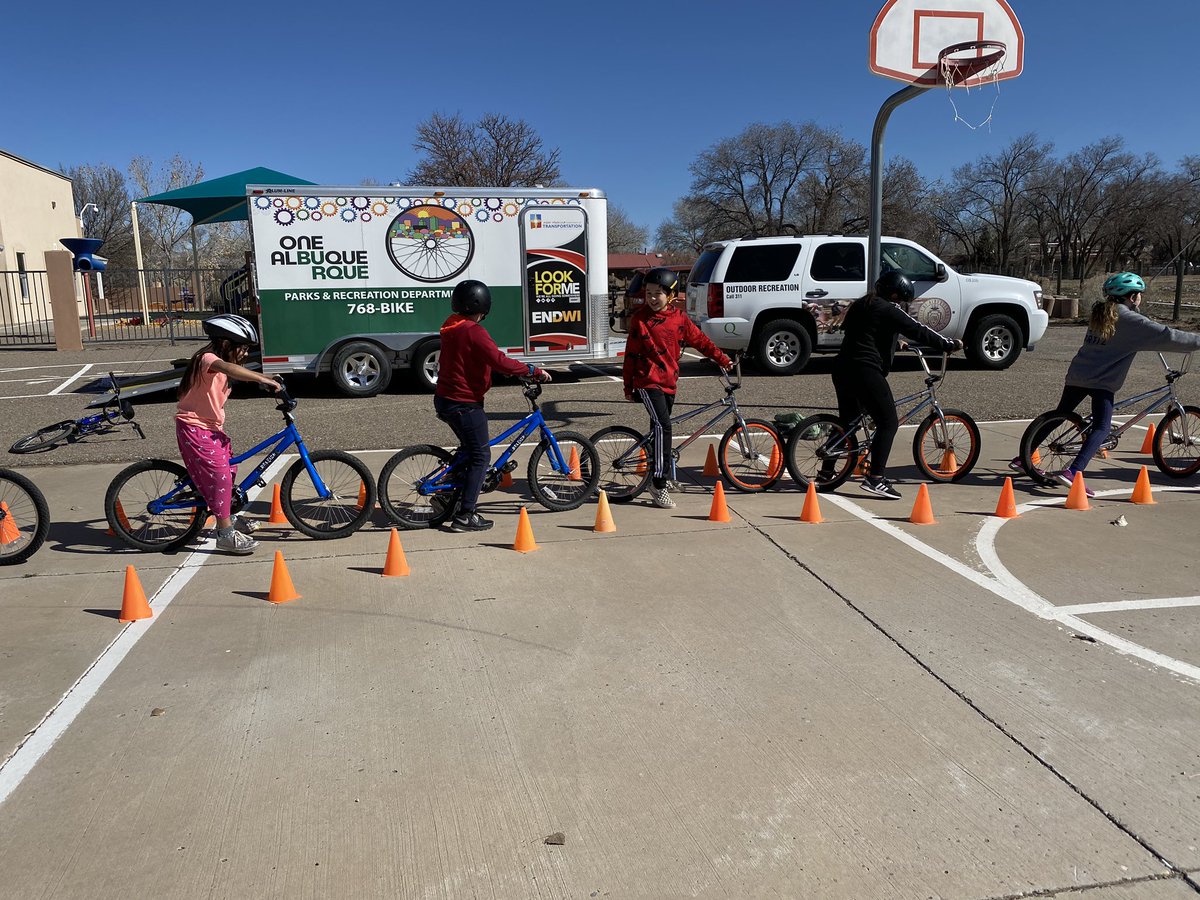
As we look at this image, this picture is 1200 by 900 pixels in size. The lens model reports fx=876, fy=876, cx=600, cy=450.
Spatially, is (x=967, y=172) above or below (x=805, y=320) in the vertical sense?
above

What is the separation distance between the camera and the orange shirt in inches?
213

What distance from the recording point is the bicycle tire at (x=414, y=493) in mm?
6082

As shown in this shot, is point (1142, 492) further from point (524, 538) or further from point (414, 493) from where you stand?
point (414, 493)

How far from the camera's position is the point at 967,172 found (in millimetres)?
53719

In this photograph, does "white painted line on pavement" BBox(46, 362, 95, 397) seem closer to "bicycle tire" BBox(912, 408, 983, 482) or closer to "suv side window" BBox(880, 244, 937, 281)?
"bicycle tire" BBox(912, 408, 983, 482)

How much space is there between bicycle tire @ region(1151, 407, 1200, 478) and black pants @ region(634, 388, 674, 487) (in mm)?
4225

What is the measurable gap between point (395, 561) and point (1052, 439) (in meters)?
5.39

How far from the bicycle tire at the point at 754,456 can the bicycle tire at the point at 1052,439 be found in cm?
198

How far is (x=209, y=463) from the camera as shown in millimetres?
5484

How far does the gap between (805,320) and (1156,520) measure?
8.40m

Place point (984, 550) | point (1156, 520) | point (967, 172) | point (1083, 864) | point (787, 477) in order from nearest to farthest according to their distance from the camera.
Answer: point (1083, 864) < point (984, 550) < point (1156, 520) < point (787, 477) < point (967, 172)

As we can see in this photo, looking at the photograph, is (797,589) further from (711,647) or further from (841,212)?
(841,212)


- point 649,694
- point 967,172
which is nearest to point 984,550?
point 649,694

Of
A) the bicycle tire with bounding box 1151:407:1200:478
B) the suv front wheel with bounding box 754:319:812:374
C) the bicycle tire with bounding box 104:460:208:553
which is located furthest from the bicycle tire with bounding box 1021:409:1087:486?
the suv front wheel with bounding box 754:319:812:374
